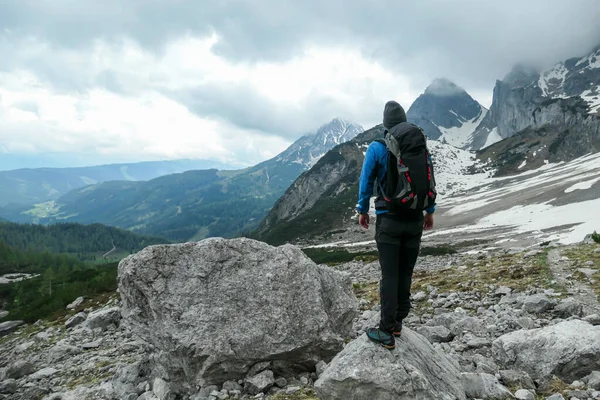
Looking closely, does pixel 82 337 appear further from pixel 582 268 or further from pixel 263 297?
pixel 582 268

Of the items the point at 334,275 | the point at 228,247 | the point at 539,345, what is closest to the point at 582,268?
the point at 539,345

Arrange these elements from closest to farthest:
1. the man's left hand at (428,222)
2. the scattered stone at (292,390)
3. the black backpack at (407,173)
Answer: the black backpack at (407,173) → the scattered stone at (292,390) → the man's left hand at (428,222)

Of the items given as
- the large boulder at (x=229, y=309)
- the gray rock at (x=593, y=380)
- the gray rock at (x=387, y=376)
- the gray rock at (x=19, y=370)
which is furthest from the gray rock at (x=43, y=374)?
the gray rock at (x=593, y=380)

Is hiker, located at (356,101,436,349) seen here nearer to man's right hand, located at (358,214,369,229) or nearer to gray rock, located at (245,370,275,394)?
man's right hand, located at (358,214,369,229)

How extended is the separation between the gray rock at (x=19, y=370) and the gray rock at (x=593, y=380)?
53.3 feet

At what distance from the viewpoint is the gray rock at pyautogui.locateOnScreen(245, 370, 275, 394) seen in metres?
6.80

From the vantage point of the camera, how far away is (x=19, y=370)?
490 inches

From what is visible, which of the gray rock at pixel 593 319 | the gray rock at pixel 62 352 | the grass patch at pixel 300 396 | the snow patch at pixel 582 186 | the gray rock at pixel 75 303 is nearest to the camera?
the grass patch at pixel 300 396

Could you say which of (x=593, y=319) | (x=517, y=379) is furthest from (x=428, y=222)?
(x=593, y=319)

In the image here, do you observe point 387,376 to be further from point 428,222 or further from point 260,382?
point 428,222

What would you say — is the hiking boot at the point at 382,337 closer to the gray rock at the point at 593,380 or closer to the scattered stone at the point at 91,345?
the gray rock at the point at 593,380

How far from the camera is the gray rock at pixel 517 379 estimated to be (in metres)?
5.89

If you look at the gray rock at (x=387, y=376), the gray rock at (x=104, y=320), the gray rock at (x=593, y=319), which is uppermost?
the gray rock at (x=387, y=376)

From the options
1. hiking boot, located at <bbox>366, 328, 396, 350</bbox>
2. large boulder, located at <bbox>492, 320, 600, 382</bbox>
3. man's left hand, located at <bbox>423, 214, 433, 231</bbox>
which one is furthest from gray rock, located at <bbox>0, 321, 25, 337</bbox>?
large boulder, located at <bbox>492, 320, 600, 382</bbox>
